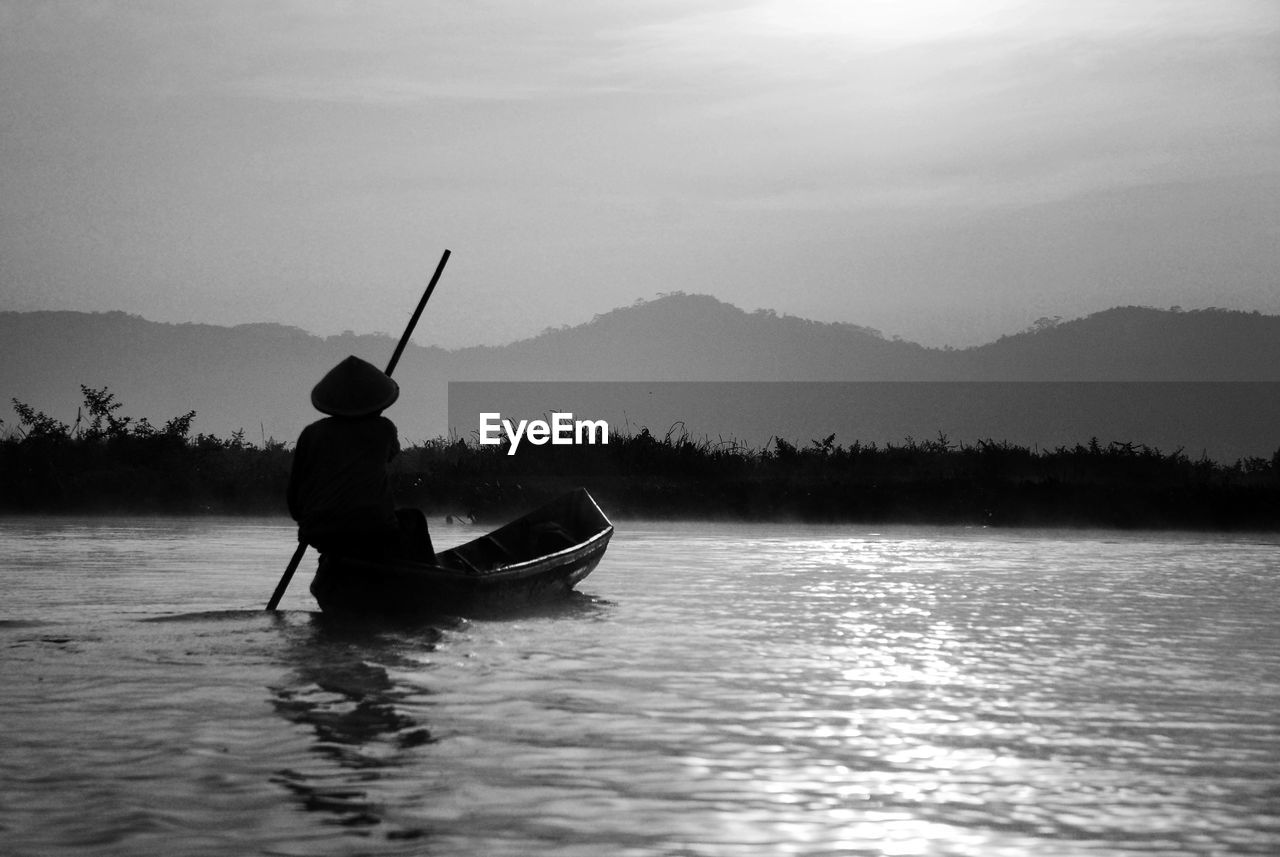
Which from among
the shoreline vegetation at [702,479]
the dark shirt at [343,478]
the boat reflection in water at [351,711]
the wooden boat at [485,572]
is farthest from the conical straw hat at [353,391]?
the shoreline vegetation at [702,479]

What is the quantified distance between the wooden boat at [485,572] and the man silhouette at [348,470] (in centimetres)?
21

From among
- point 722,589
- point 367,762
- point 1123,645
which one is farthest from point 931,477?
point 367,762

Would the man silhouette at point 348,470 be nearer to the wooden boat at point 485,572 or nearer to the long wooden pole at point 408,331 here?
the wooden boat at point 485,572

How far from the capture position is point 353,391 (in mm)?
10484

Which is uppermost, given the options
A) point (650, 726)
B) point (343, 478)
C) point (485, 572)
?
point (343, 478)

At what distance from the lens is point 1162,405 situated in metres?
87.6

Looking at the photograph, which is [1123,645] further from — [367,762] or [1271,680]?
[367,762]

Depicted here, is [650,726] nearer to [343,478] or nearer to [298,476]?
[343,478]

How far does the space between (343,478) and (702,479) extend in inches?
771

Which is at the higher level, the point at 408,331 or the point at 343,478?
the point at 408,331

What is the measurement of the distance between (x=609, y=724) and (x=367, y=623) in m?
4.05

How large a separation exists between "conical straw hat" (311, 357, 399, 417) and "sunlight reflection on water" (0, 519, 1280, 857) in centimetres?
147

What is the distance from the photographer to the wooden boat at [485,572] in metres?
10.3

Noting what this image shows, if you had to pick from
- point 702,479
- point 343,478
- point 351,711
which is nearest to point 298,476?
point 343,478
